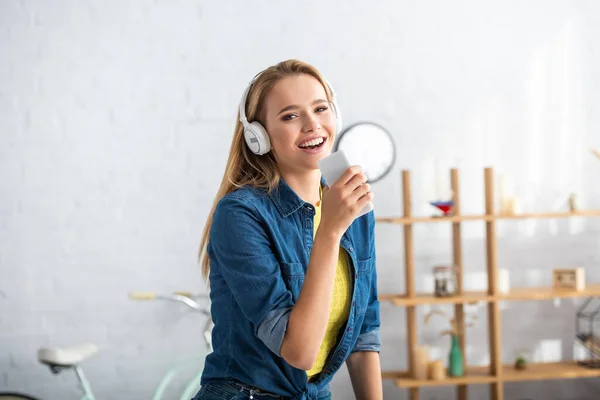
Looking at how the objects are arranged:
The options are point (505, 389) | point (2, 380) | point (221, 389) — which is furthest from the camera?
point (505, 389)

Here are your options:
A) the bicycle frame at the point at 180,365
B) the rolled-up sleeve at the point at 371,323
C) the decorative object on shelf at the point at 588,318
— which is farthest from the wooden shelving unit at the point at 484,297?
the rolled-up sleeve at the point at 371,323

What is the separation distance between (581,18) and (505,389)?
2.02 meters

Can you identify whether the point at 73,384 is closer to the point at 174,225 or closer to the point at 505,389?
the point at 174,225

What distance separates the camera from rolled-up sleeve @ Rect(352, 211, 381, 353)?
1.46m

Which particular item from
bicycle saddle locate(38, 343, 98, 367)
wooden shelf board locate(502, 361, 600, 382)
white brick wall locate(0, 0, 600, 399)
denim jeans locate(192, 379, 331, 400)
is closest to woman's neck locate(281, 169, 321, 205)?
denim jeans locate(192, 379, 331, 400)

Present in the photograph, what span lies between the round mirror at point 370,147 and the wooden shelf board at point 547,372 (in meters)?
1.17

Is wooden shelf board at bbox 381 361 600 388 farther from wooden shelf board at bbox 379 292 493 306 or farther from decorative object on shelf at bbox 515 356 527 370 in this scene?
wooden shelf board at bbox 379 292 493 306

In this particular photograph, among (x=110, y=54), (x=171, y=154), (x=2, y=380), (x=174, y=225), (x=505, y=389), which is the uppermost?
(x=110, y=54)

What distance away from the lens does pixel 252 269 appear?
3.93 ft

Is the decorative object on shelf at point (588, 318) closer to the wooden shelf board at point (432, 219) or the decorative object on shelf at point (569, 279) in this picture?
the decorative object on shelf at point (569, 279)

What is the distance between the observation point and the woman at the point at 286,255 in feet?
3.87

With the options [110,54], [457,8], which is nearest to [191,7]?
[110,54]

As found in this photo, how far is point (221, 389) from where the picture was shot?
127 centimetres

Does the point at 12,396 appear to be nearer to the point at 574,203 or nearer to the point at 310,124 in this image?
the point at 310,124
